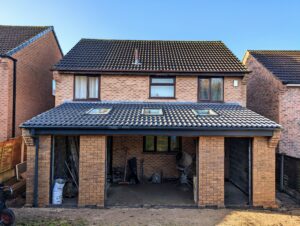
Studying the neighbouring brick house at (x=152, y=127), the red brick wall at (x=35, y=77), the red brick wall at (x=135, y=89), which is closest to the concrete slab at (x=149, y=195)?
the neighbouring brick house at (x=152, y=127)

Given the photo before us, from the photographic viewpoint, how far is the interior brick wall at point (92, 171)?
678cm

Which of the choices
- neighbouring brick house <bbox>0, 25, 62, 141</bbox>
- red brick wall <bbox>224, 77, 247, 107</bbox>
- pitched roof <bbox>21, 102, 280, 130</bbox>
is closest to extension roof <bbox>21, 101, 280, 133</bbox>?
pitched roof <bbox>21, 102, 280, 130</bbox>

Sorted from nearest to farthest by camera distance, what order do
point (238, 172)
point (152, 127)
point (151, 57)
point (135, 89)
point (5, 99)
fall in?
point (152, 127)
point (238, 172)
point (5, 99)
point (135, 89)
point (151, 57)

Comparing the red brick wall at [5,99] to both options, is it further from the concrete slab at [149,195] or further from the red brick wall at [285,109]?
the red brick wall at [285,109]

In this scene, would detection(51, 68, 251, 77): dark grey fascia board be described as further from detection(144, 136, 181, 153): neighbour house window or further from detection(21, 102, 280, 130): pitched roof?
detection(144, 136, 181, 153): neighbour house window

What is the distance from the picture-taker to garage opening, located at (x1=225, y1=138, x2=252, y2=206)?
23.9 ft

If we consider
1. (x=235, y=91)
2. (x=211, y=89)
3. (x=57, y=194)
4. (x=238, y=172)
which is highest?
(x=211, y=89)

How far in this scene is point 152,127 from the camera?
673cm

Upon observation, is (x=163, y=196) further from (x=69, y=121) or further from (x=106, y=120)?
(x=69, y=121)

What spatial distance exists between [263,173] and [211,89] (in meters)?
4.71

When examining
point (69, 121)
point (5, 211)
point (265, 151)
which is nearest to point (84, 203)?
point (5, 211)

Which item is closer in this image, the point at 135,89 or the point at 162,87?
the point at 135,89

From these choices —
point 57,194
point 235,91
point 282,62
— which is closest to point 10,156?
point 57,194

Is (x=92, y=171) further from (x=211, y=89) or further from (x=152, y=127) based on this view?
(x=211, y=89)
